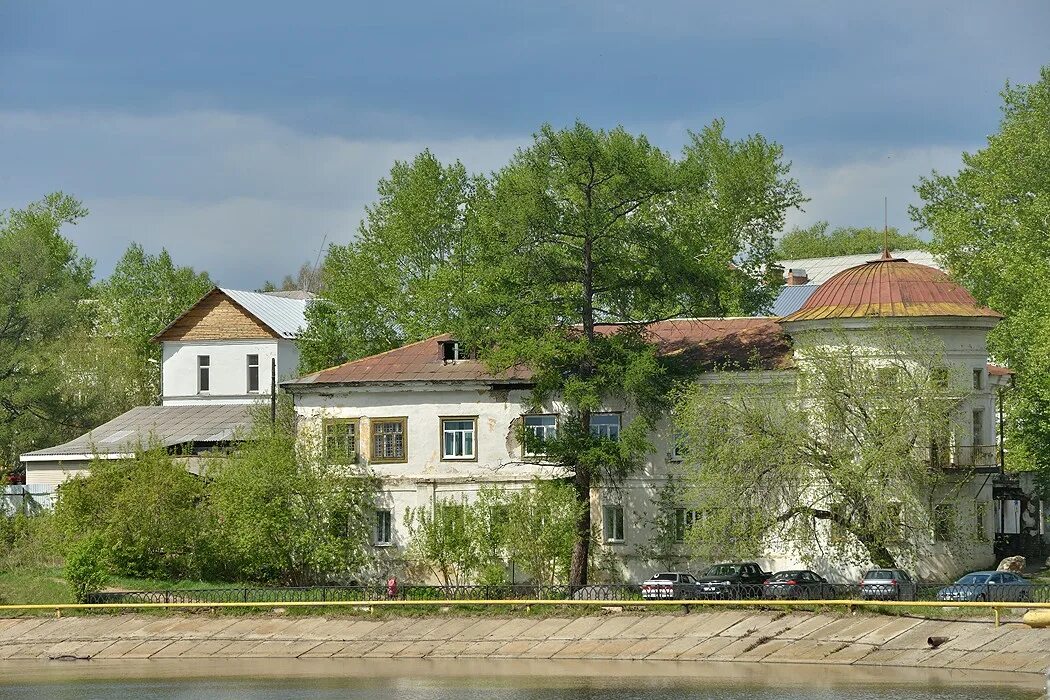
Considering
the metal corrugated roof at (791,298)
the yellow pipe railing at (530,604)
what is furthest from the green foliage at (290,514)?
the metal corrugated roof at (791,298)

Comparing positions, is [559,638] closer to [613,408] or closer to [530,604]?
[530,604]

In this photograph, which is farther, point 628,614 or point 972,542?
point 972,542

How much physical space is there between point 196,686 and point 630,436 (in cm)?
1571

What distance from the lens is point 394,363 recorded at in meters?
55.5

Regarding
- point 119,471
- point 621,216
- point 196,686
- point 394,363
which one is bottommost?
point 196,686

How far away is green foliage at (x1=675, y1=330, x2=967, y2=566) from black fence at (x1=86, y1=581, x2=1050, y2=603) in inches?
78.1

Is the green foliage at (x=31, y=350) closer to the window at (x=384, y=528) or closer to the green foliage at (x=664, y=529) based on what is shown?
the window at (x=384, y=528)

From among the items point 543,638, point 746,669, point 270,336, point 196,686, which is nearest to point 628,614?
point 543,638

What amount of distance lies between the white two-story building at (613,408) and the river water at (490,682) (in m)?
11.4

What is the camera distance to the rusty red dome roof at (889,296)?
49312 mm

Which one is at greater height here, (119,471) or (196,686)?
(119,471)

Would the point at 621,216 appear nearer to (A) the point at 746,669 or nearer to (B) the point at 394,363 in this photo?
(B) the point at 394,363

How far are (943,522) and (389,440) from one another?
61.8 feet

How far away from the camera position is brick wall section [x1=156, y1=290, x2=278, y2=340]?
80.9m
